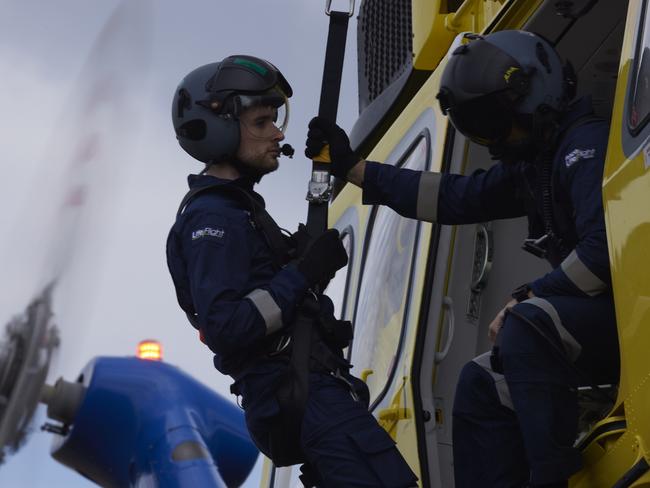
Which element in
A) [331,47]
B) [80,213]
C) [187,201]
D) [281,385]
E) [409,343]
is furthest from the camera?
[80,213]

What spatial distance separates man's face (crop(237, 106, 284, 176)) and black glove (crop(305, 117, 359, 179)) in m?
0.13

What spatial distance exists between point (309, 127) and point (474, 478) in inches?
49.6

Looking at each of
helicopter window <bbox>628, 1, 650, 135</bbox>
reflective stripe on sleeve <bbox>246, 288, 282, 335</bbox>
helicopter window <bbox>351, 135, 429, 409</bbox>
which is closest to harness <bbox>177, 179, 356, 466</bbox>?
reflective stripe on sleeve <bbox>246, 288, 282, 335</bbox>

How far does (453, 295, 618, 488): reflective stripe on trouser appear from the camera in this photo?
315cm

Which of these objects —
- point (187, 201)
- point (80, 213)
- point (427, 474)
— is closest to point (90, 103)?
point (80, 213)

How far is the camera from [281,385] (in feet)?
11.3

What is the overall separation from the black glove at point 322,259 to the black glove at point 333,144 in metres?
0.40

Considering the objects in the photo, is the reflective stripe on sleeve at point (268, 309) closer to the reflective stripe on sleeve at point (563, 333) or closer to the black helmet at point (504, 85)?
the reflective stripe on sleeve at point (563, 333)

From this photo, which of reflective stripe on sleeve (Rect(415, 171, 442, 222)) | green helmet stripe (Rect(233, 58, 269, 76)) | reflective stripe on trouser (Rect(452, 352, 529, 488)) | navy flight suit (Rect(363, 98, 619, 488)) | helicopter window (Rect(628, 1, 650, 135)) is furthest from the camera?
reflective stripe on sleeve (Rect(415, 171, 442, 222))

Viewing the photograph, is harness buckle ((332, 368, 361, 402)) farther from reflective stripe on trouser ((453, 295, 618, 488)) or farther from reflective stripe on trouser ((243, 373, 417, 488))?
reflective stripe on trouser ((453, 295, 618, 488))

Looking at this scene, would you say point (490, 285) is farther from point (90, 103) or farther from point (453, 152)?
point (90, 103)

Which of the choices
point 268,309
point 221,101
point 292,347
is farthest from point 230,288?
point 221,101

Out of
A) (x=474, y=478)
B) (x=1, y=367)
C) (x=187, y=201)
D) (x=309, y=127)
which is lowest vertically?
(x=474, y=478)

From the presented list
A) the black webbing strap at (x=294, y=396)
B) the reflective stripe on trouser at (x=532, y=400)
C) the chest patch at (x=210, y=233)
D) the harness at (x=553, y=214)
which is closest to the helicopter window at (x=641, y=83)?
the harness at (x=553, y=214)
